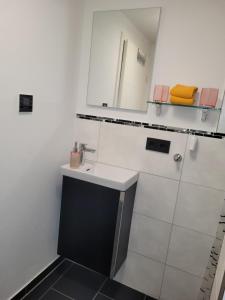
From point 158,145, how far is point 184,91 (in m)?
0.41

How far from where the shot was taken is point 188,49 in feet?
4.83

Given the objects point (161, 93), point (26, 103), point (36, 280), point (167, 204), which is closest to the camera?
point (26, 103)

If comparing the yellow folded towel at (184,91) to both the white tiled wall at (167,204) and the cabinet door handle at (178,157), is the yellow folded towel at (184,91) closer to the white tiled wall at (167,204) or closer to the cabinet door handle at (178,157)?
the white tiled wall at (167,204)

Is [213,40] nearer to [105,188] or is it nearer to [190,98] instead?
[190,98]

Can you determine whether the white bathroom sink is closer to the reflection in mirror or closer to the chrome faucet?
the chrome faucet

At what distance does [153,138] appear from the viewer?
63.9 inches

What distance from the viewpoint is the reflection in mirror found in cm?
159

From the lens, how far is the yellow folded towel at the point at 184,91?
4.59 feet

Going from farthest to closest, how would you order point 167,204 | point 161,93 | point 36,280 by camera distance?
point 36,280 → point 167,204 → point 161,93

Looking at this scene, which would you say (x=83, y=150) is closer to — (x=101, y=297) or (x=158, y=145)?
(x=158, y=145)

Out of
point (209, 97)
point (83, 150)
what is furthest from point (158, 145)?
point (83, 150)

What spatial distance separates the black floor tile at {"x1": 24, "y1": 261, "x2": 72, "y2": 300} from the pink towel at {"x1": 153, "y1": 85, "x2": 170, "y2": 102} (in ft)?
5.21

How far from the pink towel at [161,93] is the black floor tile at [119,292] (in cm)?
151

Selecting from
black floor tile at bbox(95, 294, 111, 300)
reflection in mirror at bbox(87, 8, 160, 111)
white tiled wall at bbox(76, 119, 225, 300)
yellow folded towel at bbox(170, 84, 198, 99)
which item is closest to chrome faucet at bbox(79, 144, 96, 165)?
white tiled wall at bbox(76, 119, 225, 300)
